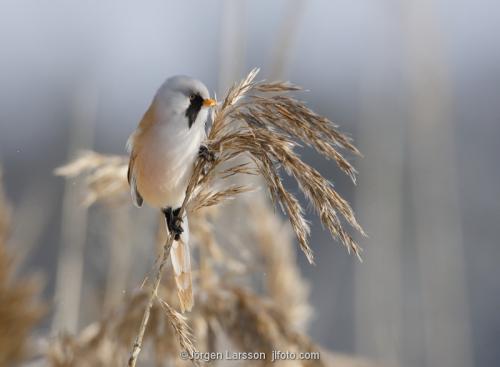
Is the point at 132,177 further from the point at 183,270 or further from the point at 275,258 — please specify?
the point at 275,258

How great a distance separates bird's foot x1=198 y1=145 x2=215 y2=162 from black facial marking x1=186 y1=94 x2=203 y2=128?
0.52ft

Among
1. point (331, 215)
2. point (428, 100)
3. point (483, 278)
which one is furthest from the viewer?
point (483, 278)

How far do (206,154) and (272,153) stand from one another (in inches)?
10.9

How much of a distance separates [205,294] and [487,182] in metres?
7.38

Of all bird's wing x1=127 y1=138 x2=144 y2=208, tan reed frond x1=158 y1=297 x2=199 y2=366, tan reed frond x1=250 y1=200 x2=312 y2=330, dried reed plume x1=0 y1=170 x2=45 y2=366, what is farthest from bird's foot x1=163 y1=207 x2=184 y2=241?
tan reed frond x1=250 y1=200 x2=312 y2=330

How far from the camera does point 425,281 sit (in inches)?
164

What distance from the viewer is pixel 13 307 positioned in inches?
112

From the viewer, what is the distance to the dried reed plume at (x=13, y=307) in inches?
111

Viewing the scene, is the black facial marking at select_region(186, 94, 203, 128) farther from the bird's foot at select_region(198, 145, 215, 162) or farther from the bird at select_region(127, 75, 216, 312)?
the bird's foot at select_region(198, 145, 215, 162)

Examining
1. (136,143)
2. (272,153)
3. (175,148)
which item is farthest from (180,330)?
(136,143)

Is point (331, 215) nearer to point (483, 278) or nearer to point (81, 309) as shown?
point (81, 309)

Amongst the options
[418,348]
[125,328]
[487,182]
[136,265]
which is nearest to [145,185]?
[125,328]

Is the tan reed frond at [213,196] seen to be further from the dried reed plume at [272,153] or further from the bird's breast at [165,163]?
the bird's breast at [165,163]

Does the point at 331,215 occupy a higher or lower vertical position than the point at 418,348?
higher
